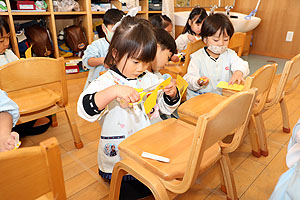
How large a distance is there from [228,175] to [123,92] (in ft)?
1.99

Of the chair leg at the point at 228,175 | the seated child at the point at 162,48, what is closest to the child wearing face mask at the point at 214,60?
the seated child at the point at 162,48

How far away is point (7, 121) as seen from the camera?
0.78m

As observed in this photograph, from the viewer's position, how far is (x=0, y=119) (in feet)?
2.54

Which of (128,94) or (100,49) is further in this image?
(100,49)

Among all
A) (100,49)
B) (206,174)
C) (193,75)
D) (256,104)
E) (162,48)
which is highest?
(162,48)

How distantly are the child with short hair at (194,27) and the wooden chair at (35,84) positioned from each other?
4.73 ft

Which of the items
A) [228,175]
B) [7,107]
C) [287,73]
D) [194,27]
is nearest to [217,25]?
[287,73]

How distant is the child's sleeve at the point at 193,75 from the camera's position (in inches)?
58.9

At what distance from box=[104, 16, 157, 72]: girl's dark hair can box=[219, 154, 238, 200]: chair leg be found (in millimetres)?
536

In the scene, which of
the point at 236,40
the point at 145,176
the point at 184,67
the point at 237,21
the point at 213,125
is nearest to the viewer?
the point at 213,125

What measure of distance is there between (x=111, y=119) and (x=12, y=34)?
207 centimetres

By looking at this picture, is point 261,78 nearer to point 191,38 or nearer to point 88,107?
point 88,107

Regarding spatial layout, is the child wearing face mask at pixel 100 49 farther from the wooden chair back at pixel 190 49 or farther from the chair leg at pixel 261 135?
the chair leg at pixel 261 135

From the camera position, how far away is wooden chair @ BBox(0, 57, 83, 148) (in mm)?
1204
